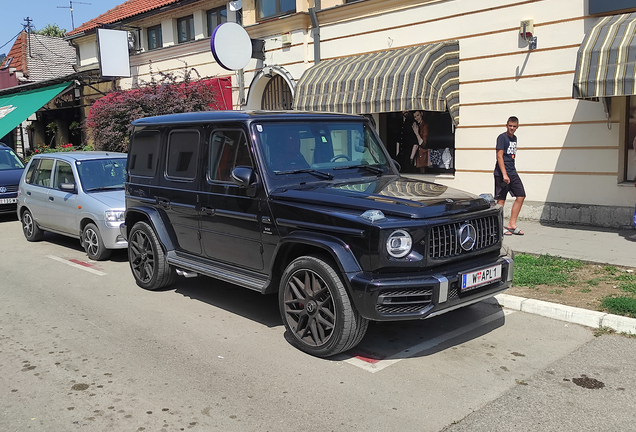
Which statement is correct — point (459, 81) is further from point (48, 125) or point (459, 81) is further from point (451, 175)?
point (48, 125)

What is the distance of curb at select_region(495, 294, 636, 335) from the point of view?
5406 millimetres

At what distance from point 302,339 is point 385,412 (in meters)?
1.27

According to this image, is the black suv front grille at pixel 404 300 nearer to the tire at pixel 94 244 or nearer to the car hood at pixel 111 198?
the car hood at pixel 111 198

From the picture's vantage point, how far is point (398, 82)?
1169 centimetres

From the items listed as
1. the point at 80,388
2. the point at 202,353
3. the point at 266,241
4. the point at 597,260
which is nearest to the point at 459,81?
the point at 597,260

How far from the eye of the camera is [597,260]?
774cm

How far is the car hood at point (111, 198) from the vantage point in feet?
29.0

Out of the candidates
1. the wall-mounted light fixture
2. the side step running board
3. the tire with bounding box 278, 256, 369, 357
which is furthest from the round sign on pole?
the tire with bounding box 278, 256, 369, 357

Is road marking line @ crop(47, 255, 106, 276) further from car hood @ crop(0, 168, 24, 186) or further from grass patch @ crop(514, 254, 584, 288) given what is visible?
grass patch @ crop(514, 254, 584, 288)

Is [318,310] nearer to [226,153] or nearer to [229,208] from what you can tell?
[229,208]

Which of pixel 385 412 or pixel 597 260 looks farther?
pixel 597 260

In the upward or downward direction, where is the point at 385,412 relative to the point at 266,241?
downward

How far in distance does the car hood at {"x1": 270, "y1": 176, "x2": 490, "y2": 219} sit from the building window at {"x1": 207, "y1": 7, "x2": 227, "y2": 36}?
13.9 metres

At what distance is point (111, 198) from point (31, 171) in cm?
296
